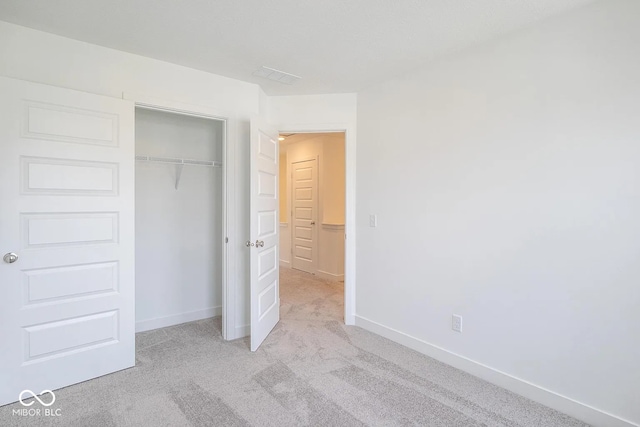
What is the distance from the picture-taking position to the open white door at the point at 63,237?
2104mm

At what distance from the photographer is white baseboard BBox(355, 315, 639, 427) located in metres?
1.90

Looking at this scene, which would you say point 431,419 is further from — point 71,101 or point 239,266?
point 71,101

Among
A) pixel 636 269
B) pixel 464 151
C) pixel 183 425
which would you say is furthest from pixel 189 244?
pixel 636 269

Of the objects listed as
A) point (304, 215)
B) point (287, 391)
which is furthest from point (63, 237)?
point (304, 215)

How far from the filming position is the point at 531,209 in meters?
2.18

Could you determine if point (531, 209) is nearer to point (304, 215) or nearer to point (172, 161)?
point (172, 161)

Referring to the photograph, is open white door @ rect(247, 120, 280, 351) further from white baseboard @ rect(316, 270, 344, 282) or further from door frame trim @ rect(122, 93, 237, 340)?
white baseboard @ rect(316, 270, 344, 282)

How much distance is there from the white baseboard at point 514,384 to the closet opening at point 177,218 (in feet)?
6.10

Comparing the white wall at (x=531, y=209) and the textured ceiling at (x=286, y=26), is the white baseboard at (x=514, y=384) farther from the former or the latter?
the textured ceiling at (x=286, y=26)

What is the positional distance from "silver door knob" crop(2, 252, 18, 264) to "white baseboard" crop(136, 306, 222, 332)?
1.42m

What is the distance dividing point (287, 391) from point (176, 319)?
1.83 meters

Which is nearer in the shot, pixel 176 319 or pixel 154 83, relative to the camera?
pixel 154 83

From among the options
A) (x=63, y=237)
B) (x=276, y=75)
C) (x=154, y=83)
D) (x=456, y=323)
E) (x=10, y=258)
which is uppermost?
(x=276, y=75)

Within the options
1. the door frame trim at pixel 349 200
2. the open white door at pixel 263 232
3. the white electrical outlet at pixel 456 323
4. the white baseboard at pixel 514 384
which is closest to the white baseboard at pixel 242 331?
the open white door at pixel 263 232
